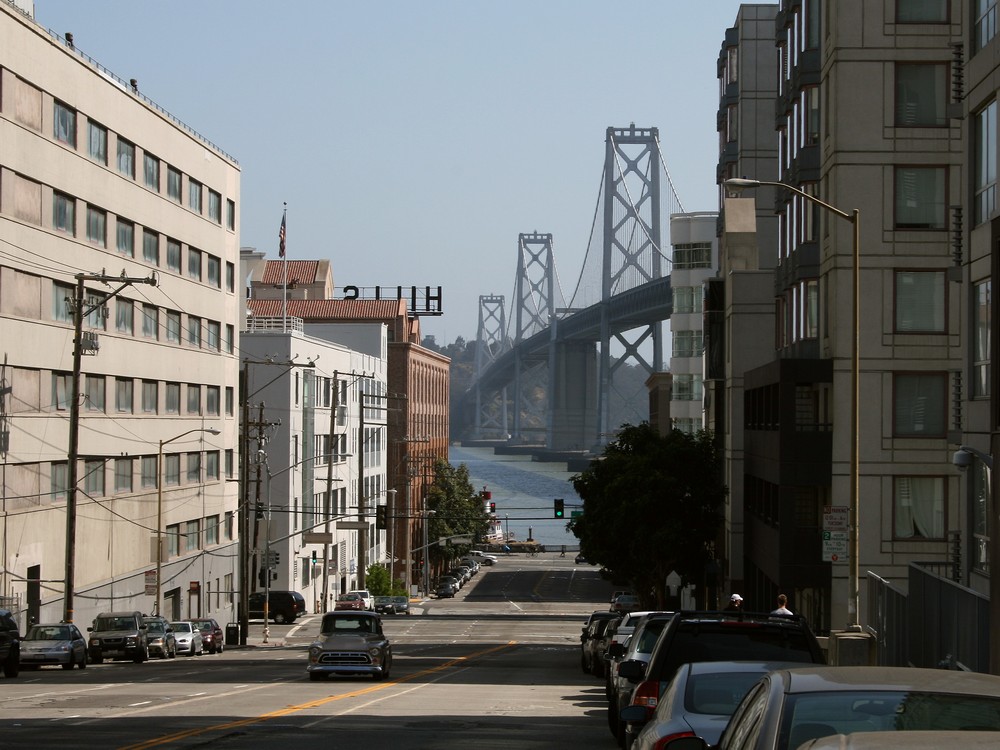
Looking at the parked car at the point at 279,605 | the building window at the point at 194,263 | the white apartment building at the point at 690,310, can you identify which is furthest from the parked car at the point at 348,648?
the parked car at the point at 279,605

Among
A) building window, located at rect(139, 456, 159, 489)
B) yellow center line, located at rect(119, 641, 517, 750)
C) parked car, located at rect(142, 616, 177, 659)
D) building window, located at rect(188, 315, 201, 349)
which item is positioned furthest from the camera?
building window, located at rect(188, 315, 201, 349)

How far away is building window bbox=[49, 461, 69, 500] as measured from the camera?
49.6m

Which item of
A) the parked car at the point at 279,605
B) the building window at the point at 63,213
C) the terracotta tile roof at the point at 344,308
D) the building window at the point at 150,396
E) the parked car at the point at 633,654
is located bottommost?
the parked car at the point at 279,605

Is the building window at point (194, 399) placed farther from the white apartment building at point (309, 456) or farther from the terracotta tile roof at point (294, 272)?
the terracotta tile roof at point (294, 272)

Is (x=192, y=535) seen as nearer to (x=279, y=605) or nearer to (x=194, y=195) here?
(x=279, y=605)

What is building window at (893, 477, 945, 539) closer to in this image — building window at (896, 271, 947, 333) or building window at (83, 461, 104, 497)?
building window at (896, 271, 947, 333)

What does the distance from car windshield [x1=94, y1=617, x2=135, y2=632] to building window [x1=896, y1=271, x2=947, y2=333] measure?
75.8 feet

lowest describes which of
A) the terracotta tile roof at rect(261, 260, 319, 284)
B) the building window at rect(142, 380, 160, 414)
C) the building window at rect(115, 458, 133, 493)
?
Result: the building window at rect(115, 458, 133, 493)

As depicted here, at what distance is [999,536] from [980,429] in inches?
127

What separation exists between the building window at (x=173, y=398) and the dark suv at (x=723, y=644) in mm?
52527

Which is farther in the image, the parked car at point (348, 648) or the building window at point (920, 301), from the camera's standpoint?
the building window at point (920, 301)

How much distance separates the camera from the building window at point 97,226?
177 ft

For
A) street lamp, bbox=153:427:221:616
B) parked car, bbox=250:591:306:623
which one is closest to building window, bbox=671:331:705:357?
parked car, bbox=250:591:306:623

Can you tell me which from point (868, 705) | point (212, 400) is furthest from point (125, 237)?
point (868, 705)
